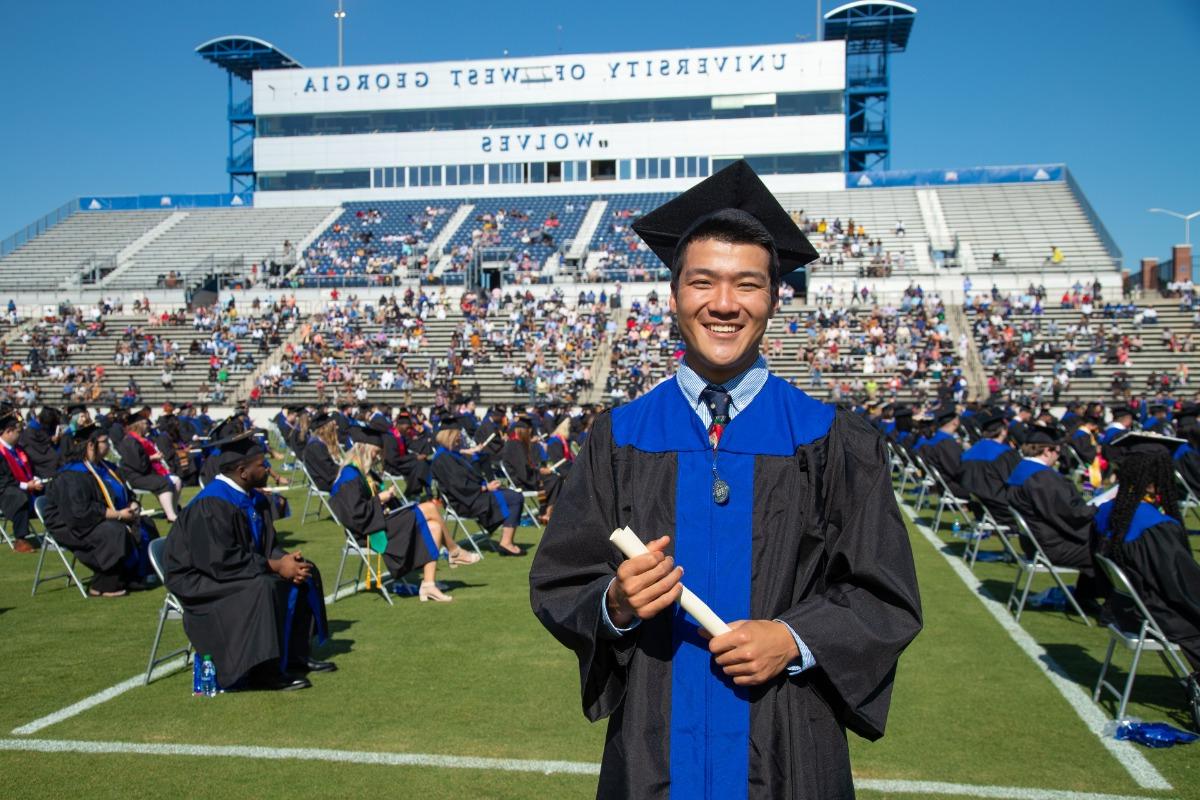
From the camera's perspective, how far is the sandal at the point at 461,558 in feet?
36.8

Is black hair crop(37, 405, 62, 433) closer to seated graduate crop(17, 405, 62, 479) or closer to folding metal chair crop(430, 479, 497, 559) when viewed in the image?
seated graduate crop(17, 405, 62, 479)

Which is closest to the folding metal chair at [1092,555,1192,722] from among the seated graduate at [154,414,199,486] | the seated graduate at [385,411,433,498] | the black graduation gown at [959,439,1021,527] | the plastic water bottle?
the black graduation gown at [959,439,1021,527]

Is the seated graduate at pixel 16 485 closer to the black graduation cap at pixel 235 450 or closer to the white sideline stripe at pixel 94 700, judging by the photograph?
the white sideline stripe at pixel 94 700

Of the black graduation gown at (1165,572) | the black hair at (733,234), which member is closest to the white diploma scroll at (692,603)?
the black hair at (733,234)

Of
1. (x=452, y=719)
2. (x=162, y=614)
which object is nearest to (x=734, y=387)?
(x=452, y=719)

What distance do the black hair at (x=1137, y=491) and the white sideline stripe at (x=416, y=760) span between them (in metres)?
1.77

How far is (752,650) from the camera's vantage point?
75.4 inches

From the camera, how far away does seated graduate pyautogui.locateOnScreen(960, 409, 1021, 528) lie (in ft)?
34.3

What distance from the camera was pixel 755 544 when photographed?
2100 mm

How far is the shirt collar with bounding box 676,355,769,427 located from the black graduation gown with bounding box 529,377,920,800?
0.07ft

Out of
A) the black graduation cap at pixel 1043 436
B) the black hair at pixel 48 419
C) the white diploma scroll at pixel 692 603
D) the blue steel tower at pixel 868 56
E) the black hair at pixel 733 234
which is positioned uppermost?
the blue steel tower at pixel 868 56

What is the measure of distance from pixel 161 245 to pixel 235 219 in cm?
359

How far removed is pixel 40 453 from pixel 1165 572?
1296 centimetres

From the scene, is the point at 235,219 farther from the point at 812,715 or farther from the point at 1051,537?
the point at 812,715
